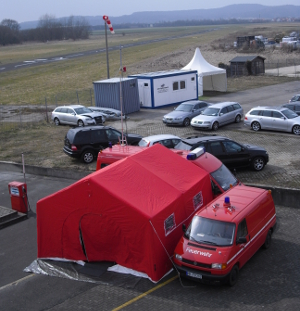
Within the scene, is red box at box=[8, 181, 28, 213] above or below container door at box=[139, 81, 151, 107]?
below

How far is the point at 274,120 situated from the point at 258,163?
306 inches

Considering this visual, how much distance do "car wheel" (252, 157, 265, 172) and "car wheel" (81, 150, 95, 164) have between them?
7290mm

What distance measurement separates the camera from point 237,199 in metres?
10.9

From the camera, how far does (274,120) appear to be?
24.4m

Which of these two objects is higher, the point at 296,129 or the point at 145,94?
the point at 145,94

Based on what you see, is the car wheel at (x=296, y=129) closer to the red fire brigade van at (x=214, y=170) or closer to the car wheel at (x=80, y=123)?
the red fire brigade van at (x=214, y=170)

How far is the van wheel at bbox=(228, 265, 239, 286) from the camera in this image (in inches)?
366

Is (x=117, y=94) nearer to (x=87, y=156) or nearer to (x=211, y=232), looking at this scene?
(x=87, y=156)

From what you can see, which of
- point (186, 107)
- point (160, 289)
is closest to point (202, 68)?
point (186, 107)

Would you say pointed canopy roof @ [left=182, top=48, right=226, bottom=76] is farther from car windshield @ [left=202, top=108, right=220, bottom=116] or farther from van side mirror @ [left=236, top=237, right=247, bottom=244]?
van side mirror @ [left=236, top=237, right=247, bottom=244]

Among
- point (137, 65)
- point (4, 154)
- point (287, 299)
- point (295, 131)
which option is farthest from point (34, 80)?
point (287, 299)

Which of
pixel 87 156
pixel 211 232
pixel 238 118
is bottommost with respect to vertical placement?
pixel 87 156

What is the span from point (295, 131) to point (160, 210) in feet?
51.7

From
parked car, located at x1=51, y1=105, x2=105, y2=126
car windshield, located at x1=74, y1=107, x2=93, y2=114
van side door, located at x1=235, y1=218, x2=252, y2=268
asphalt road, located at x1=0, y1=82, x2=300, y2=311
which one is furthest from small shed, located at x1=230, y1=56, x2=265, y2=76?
van side door, located at x1=235, y1=218, x2=252, y2=268
